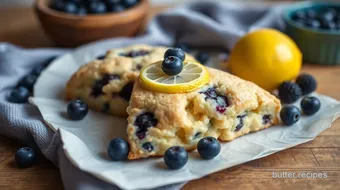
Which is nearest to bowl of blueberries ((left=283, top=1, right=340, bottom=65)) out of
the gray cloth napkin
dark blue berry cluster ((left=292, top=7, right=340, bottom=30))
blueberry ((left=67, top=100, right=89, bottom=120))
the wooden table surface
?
dark blue berry cluster ((left=292, top=7, right=340, bottom=30))

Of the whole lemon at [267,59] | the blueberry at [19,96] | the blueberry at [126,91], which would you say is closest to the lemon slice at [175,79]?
the blueberry at [126,91]

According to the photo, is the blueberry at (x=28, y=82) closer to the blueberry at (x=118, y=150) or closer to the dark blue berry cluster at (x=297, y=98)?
the blueberry at (x=118, y=150)

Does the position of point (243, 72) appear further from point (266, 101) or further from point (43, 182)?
point (43, 182)

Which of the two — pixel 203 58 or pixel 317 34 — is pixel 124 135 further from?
pixel 317 34

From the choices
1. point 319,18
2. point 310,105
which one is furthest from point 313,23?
point 310,105

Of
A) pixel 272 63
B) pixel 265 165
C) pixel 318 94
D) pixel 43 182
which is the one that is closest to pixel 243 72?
pixel 272 63

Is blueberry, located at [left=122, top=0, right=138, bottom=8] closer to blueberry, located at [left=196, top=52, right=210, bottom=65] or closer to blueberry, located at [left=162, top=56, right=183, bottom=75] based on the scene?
blueberry, located at [left=196, top=52, right=210, bottom=65]
